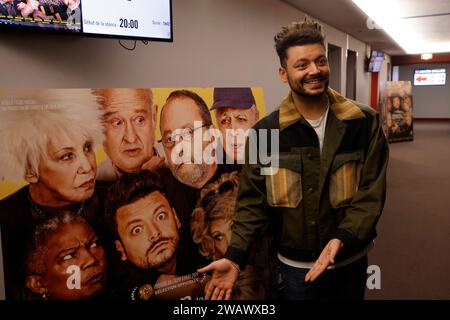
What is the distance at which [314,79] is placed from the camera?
4.50 feet

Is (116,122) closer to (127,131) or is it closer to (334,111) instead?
(127,131)

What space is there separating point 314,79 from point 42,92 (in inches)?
35.7

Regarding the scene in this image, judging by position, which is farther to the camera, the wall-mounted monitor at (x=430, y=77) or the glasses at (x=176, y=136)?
the wall-mounted monitor at (x=430, y=77)

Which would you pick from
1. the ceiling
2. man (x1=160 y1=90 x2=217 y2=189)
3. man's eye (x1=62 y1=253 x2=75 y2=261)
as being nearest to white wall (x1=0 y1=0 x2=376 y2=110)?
the ceiling

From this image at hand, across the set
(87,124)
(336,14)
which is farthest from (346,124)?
(336,14)

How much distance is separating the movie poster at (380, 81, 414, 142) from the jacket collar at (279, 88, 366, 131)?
8336 mm

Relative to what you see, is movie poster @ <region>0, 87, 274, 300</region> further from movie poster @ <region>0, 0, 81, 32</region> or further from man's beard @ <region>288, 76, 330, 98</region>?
movie poster @ <region>0, 0, 81, 32</region>

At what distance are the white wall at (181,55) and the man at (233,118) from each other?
105 centimetres

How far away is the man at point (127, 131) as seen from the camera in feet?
4.76

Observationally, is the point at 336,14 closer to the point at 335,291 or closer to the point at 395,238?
the point at 395,238

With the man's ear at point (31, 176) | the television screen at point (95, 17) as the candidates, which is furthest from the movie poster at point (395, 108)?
the man's ear at point (31, 176)

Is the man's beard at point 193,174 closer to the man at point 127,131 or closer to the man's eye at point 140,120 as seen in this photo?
the man at point 127,131

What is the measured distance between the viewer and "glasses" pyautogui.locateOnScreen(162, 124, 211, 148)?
1.60 metres

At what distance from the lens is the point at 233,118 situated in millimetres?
1787
